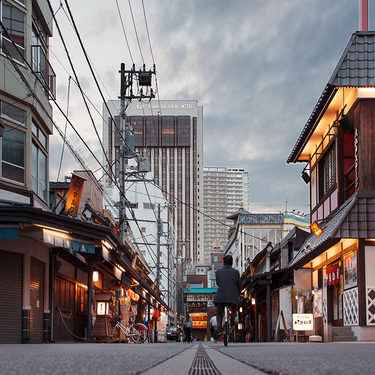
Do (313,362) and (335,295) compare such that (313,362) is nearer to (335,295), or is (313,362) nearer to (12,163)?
(12,163)

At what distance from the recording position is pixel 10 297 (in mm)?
13273

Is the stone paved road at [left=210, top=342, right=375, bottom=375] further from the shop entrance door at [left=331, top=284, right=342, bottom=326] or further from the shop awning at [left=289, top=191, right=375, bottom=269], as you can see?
the shop entrance door at [left=331, top=284, right=342, bottom=326]

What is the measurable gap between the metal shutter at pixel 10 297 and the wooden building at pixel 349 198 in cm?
860

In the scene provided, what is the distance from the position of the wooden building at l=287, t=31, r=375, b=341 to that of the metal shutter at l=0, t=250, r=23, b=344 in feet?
28.2

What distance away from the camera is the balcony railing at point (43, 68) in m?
16.5

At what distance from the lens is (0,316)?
12.9 meters

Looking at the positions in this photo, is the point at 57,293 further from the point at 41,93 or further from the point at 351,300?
the point at 351,300

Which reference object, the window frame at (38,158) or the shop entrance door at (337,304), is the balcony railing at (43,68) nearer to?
the window frame at (38,158)

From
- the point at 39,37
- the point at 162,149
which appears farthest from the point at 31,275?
the point at 162,149

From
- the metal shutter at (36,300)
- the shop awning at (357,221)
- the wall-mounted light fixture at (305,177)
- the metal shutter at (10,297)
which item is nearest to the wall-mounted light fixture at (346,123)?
the shop awning at (357,221)

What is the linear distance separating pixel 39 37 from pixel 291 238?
16151mm

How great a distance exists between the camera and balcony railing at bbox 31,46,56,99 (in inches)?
651

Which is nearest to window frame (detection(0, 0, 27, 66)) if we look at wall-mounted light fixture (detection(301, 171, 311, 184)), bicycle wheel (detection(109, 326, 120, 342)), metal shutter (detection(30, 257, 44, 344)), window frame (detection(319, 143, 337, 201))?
metal shutter (detection(30, 257, 44, 344))

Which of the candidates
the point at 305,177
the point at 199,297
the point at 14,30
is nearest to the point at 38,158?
the point at 14,30
